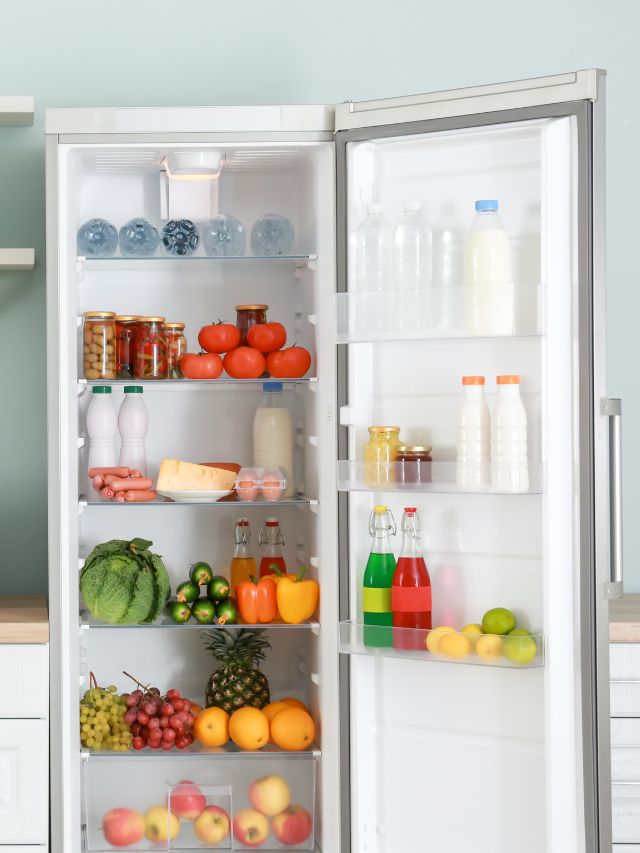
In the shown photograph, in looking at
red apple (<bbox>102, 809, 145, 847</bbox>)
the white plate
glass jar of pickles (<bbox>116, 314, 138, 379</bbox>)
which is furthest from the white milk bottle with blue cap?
red apple (<bbox>102, 809, 145, 847</bbox>)

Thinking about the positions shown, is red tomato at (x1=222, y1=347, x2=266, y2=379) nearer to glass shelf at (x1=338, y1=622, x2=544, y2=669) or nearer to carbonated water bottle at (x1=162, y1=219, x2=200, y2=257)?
carbonated water bottle at (x1=162, y1=219, x2=200, y2=257)

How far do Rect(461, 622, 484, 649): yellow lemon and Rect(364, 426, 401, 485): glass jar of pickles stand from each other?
371 millimetres

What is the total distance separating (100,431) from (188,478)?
0.26 m

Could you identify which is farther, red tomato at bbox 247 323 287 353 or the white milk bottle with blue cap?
red tomato at bbox 247 323 287 353

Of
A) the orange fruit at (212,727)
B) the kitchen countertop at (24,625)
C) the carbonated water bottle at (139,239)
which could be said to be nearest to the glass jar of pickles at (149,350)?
the carbonated water bottle at (139,239)

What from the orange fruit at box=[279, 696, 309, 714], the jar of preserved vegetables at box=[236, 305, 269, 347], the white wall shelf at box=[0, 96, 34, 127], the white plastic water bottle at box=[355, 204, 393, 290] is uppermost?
the white wall shelf at box=[0, 96, 34, 127]

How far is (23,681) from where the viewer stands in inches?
83.5

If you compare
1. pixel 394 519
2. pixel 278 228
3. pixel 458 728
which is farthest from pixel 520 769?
pixel 278 228

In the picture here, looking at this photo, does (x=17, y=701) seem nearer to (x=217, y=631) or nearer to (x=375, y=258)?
(x=217, y=631)

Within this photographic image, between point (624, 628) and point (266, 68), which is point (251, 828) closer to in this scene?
point (624, 628)

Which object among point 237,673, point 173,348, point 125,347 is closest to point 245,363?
point 173,348

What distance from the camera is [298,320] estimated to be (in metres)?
2.55

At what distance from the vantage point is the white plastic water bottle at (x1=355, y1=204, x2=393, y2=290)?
2.10 meters

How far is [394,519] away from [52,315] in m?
0.92
